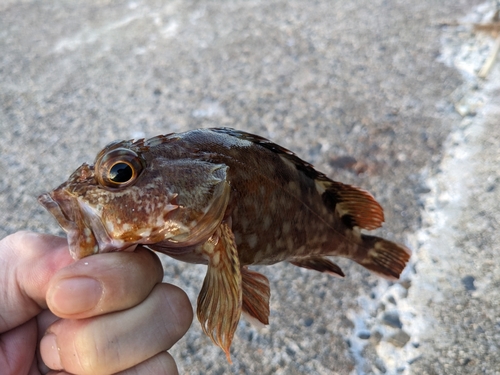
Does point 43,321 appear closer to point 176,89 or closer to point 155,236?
point 155,236

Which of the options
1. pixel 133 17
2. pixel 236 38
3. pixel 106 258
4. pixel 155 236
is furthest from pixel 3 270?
pixel 133 17

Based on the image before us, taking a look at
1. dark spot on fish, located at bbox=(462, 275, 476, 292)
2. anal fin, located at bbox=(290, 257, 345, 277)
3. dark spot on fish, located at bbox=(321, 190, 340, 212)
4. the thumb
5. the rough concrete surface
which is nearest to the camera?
the thumb

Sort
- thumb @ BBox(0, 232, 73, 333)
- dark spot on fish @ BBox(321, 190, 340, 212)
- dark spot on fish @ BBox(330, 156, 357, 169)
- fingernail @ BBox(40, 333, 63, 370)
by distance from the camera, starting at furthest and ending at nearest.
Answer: dark spot on fish @ BBox(330, 156, 357, 169)
dark spot on fish @ BBox(321, 190, 340, 212)
thumb @ BBox(0, 232, 73, 333)
fingernail @ BBox(40, 333, 63, 370)

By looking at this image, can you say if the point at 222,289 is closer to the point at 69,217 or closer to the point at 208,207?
the point at 208,207

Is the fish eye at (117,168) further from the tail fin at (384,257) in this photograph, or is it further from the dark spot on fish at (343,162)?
the dark spot on fish at (343,162)

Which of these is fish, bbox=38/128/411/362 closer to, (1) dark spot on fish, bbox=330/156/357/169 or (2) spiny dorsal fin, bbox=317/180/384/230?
(2) spiny dorsal fin, bbox=317/180/384/230

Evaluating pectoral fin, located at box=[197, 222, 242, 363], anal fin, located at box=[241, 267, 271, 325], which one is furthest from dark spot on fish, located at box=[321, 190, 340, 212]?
pectoral fin, located at box=[197, 222, 242, 363]

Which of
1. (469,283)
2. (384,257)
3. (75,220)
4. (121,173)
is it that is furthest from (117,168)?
(469,283)
